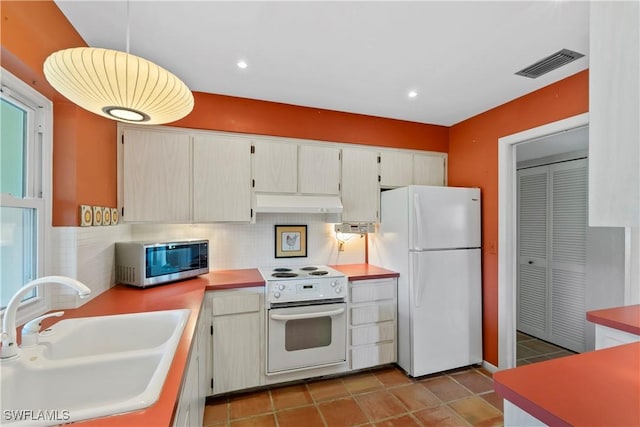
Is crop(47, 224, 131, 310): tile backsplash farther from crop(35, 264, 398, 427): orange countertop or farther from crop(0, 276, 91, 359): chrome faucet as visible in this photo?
crop(0, 276, 91, 359): chrome faucet

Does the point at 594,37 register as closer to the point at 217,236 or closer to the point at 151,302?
the point at 151,302

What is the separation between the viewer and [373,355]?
2754 mm

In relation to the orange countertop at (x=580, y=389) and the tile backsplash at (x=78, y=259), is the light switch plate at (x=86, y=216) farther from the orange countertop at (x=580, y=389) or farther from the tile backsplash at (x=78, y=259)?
the orange countertop at (x=580, y=389)

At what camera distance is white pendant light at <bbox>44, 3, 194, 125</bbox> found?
0.99 metres

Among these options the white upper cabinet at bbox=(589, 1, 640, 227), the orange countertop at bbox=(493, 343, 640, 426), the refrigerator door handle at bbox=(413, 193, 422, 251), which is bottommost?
the orange countertop at bbox=(493, 343, 640, 426)

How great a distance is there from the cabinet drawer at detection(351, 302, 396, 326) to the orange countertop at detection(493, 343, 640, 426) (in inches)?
67.9

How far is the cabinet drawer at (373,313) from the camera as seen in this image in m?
2.71

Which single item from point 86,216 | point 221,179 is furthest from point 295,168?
point 86,216

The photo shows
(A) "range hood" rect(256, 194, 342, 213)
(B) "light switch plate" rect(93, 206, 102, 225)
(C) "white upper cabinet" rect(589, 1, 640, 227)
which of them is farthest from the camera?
(A) "range hood" rect(256, 194, 342, 213)

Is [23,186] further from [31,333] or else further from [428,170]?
[428,170]

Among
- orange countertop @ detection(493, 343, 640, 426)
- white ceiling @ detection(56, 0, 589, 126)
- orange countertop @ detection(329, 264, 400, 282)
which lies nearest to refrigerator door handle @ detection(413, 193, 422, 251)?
orange countertop @ detection(329, 264, 400, 282)

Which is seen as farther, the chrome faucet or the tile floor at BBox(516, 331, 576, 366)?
the tile floor at BBox(516, 331, 576, 366)

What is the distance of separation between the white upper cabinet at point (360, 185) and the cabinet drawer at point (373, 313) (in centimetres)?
85

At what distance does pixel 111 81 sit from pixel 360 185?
91.8 inches
